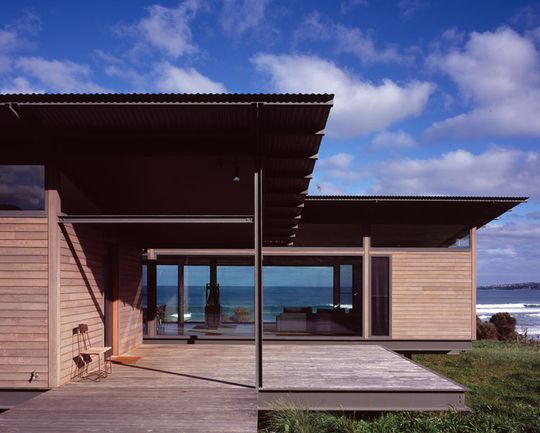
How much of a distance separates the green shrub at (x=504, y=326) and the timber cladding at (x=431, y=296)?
1538 centimetres

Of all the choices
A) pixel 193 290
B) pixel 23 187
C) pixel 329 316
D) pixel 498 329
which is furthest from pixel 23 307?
pixel 498 329

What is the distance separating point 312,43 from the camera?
11.7 metres

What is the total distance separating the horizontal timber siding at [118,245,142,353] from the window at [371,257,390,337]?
5.67m

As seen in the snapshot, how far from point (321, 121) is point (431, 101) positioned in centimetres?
1468

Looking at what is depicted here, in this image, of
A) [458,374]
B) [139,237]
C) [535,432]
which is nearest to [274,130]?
[535,432]

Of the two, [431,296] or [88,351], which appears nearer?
Result: [88,351]

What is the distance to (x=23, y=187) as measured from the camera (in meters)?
6.48

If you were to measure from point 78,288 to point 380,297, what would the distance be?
24.9 ft

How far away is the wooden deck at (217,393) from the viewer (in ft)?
16.6

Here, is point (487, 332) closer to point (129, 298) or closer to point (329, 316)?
point (329, 316)

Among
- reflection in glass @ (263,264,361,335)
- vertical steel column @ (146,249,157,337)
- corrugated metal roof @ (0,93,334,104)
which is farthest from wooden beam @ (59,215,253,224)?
reflection in glass @ (263,264,361,335)

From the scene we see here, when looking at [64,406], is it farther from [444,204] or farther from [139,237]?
[444,204]

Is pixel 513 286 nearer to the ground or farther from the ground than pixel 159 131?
nearer to the ground

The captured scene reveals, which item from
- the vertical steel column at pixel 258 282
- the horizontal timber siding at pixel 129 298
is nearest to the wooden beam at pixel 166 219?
the vertical steel column at pixel 258 282
